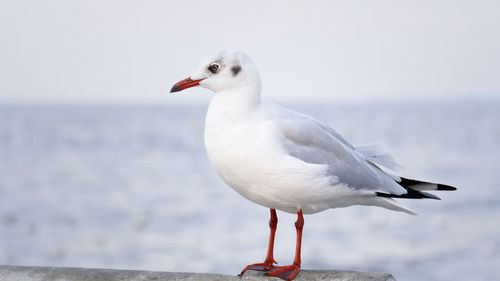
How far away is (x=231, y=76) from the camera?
4.77 m

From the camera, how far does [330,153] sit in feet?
16.8

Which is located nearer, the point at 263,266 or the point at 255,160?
the point at 255,160

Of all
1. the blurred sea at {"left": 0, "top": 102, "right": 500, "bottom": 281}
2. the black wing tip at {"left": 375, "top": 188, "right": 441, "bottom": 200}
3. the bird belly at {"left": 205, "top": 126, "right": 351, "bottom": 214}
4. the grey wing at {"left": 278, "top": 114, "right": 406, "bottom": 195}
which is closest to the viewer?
the bird belly at {"left": 205, "top": 126, "right": 351, "bottom": 214}

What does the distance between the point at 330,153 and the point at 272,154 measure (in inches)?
23.1

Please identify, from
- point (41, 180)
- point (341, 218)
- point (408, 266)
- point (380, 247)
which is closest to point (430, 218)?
point (341, 218)

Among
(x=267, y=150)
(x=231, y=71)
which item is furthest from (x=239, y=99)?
(x=267, y=150)

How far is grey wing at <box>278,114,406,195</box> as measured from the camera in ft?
16.1

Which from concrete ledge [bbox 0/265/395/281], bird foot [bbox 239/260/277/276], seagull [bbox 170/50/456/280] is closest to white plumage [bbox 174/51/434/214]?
seagull [bbox 170/50/456/280]

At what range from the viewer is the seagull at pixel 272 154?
15.2 feet

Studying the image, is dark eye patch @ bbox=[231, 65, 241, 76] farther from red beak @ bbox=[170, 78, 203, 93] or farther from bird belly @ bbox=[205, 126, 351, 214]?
bird belly @ bbox=[205, 126, 351, 214]

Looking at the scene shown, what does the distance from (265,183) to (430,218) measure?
17.2m

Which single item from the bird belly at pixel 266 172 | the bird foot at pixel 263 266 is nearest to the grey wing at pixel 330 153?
the bird belly at pixel 266 172

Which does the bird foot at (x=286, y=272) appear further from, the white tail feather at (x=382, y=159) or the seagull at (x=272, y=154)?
the white tail feather at (x=382, y=159)

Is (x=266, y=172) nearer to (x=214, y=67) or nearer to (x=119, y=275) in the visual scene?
(x=214, y=67)
